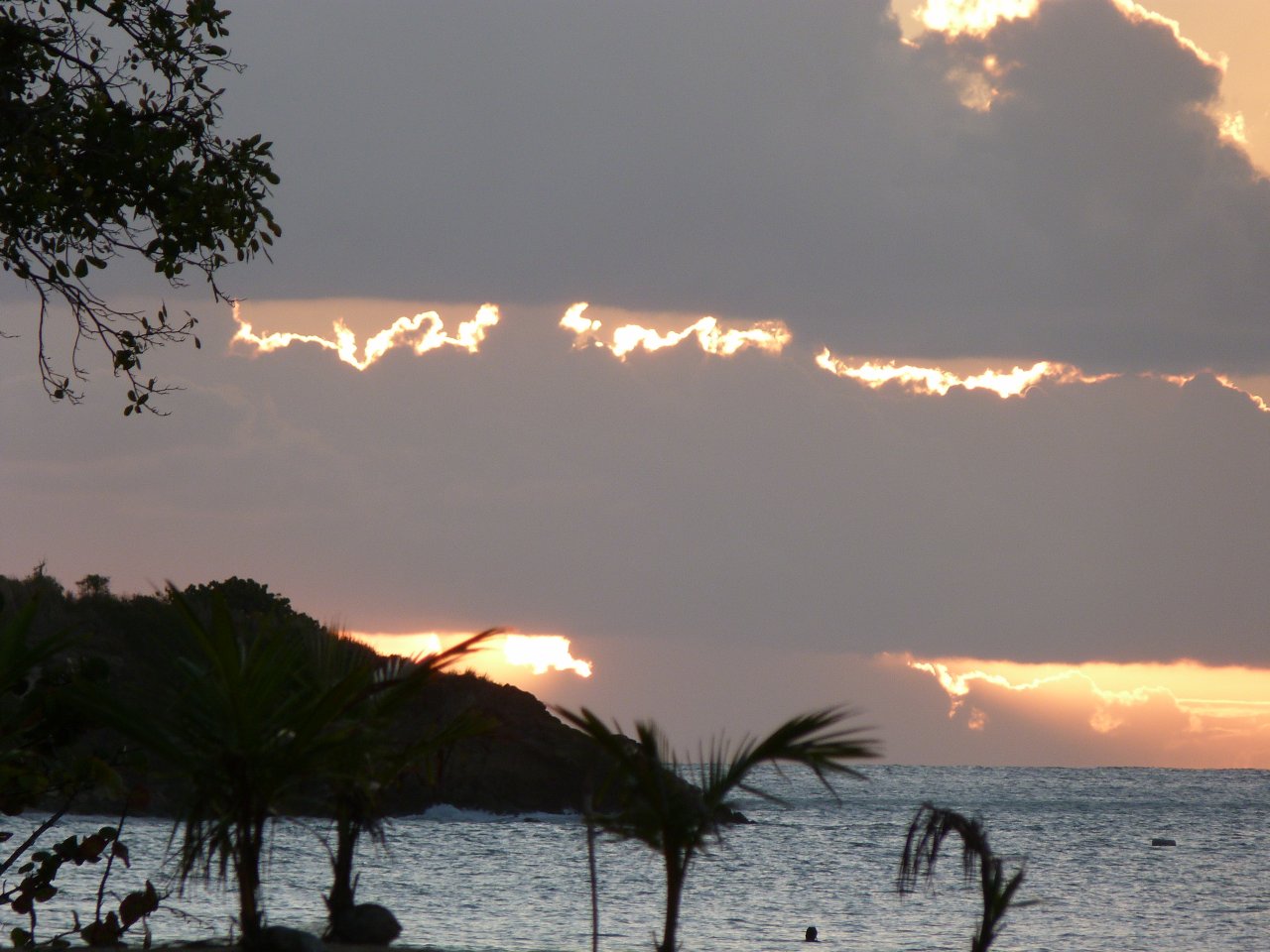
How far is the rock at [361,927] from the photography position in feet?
39.5

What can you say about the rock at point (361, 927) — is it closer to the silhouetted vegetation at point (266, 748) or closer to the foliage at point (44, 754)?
the silhouetted vegetation at point (266, 748)

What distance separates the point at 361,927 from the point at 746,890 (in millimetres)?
30094

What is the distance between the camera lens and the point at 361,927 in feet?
39.6

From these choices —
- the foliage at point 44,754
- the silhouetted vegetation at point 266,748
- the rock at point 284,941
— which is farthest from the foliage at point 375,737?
the foliage at point 44,754

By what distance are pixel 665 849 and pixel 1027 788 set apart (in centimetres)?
13676

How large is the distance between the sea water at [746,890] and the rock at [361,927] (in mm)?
1180

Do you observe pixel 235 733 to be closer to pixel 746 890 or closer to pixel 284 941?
pixel 284 941

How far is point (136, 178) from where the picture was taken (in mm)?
11719

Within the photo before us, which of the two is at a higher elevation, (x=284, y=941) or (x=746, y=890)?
(x=284, y=941)

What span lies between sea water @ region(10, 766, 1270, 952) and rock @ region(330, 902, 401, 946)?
1.18 meters

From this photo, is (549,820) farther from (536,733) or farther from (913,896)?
(913,896)

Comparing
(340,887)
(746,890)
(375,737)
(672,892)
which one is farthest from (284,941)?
(746,890)

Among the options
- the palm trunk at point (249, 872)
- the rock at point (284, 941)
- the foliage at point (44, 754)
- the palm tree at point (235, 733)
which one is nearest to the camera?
the palm tree at point (235, 733)

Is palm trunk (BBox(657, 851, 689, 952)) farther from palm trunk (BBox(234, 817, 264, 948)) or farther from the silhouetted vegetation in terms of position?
palm trunk (BBox(234, 817, 264, 948))
